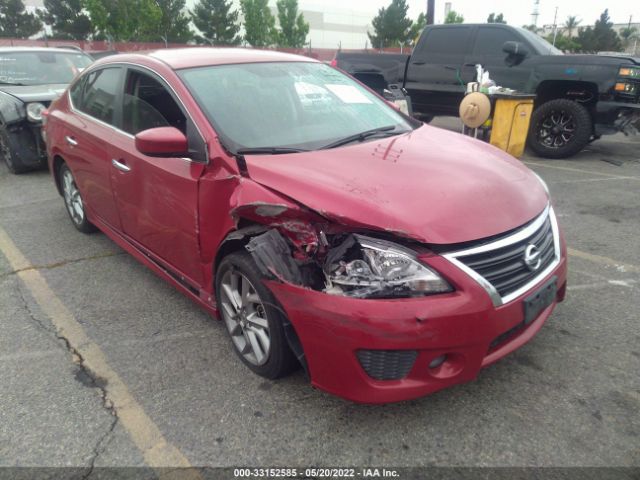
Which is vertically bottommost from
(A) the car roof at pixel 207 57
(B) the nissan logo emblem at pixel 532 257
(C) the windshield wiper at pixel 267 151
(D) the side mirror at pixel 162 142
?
(B) the nissan logo emblem at pixel 532 257

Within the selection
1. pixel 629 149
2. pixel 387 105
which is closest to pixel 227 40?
pixel 629 149

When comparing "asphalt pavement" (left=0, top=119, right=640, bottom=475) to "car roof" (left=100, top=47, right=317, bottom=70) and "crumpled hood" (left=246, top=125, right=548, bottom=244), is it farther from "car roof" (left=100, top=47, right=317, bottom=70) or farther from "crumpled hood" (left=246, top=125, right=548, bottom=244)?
"car roof" (left=100, top=47, right=317, bottom=70)

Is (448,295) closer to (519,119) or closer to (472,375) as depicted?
(472,375)

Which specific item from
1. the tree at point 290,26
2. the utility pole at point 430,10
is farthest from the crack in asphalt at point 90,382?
the tree at point 290,26

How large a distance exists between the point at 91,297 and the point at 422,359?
261 cm

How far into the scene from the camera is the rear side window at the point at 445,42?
28.8 ft

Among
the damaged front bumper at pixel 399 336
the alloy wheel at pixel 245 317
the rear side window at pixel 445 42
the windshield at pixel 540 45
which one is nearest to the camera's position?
the damaged front bumper at pixel 399 336

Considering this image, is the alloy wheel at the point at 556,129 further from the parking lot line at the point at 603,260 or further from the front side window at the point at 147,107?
the front side window at the point at 147,107

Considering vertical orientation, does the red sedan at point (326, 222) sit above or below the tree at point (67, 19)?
below

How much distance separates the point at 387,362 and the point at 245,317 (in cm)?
89

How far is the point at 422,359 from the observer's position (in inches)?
80.7

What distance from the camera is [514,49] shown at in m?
7.77

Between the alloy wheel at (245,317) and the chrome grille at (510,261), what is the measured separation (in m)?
1.01

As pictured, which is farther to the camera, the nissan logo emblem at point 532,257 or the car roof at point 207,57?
the car roof at point 207,57
